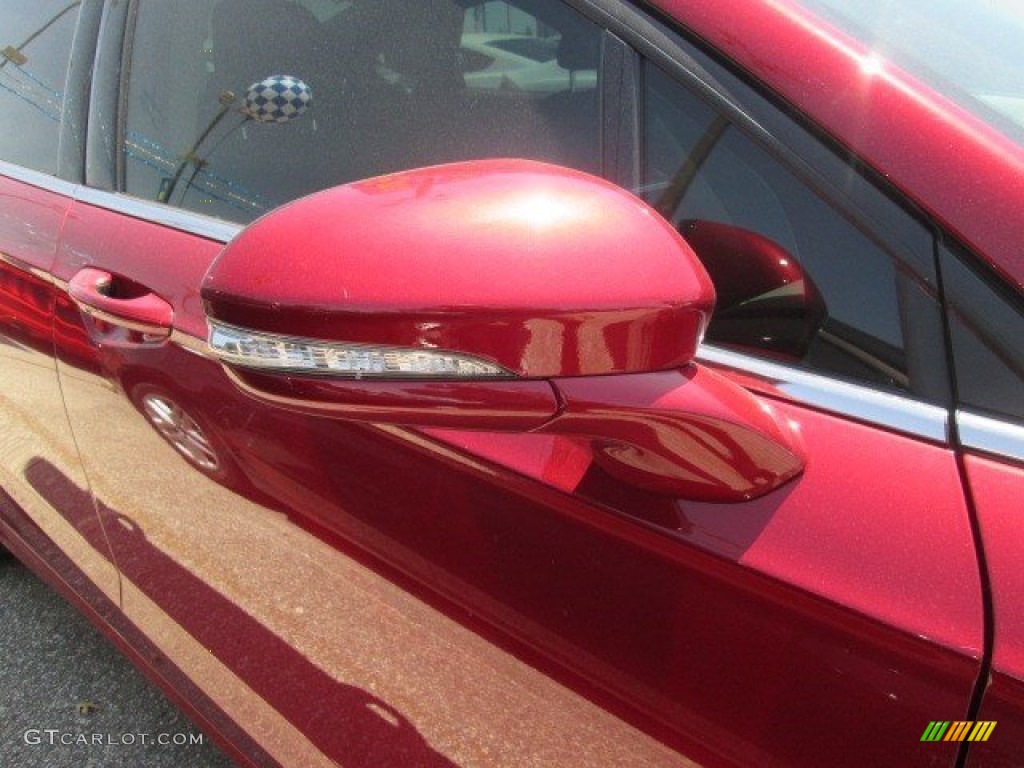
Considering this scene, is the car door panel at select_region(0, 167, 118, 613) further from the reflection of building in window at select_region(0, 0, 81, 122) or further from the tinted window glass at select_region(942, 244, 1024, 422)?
the tinted window glass at select_region(942, 244, 1024, 422)

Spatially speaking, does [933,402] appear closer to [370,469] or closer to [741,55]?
[741,55]

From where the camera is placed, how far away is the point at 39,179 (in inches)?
66.6

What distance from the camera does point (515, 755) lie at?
1.02 m

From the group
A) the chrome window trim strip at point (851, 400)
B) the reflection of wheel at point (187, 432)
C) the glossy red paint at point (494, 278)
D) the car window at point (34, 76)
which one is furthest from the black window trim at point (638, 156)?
the car window at point (34, 76)

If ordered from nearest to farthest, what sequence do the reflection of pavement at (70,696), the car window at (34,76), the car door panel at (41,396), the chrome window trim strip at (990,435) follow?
1. the chrome window trim strip at (990,435)
2. the car door panel at (41,396)
3. the car window at (34,76)
4. the reflection of pavement at (70,696)

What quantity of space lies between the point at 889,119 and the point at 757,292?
21 centimetres

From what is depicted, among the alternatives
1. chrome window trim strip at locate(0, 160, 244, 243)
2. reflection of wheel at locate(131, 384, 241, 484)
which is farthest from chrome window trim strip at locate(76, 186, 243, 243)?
reflection of wheel at locate(131, 384, 241, 484)

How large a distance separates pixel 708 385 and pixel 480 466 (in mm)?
280

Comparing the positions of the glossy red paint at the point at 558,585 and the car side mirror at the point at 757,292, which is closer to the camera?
the glossy red paint at the point at 558,585

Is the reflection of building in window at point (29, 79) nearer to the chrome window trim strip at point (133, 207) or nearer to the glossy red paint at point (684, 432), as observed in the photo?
the chrome window trim strip at point (133, 207)

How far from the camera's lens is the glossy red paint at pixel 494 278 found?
26.7 inches

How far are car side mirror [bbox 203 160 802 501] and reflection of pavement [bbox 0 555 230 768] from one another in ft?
4.95

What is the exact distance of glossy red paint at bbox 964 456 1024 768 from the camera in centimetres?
70

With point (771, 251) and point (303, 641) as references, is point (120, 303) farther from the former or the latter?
point (771, 251)
